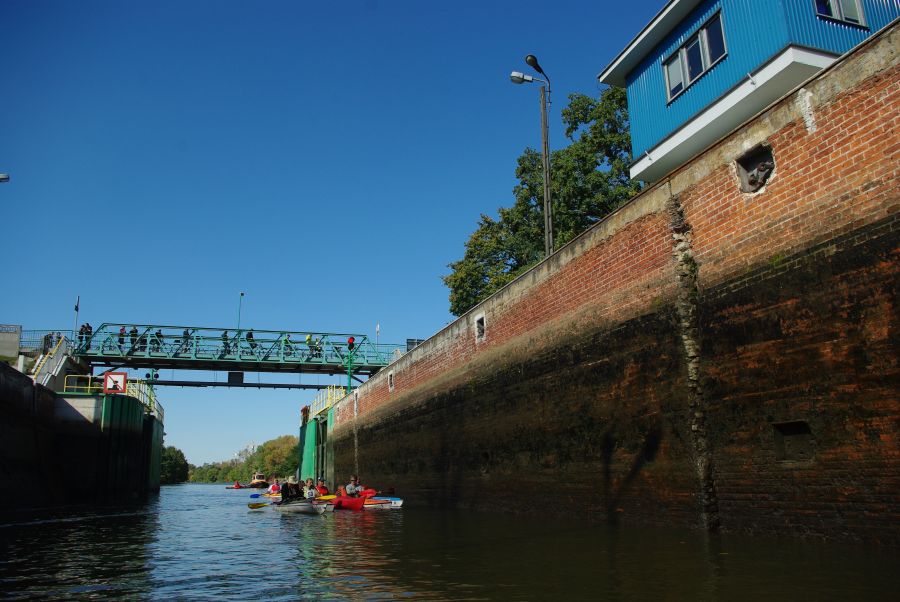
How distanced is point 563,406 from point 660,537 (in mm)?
4310

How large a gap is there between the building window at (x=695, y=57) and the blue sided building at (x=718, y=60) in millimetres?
22

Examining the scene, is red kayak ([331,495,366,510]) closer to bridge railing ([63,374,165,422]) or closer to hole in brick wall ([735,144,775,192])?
bridge railing ([63,374,165,422])

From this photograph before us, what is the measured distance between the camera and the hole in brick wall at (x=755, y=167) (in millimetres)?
8930

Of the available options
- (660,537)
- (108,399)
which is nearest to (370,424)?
(108,399)

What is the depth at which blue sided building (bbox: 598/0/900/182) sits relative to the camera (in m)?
12.4

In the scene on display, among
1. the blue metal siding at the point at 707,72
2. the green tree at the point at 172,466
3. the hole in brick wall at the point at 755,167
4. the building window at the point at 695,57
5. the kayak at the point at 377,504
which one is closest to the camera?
the hole in brick wall at the point at 755,167

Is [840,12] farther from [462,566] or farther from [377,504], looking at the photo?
[377,504]

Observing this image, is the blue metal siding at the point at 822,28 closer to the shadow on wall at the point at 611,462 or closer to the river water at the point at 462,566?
the shadow on wall at the point at 611,462

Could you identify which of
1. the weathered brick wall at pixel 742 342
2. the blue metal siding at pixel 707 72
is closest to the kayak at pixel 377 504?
the weathered brick wall at pixel 742 342

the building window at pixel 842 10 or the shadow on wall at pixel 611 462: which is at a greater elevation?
the building window at pixel 842 10

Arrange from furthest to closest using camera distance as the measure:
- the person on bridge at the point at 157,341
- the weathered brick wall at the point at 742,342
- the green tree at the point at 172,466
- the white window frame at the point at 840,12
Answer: the green tree at the point at 172,466 < the person on bridge at the point at 157,341 < the white window frame at the point at 840,12 < the weathered brick wall at the point at 742,342

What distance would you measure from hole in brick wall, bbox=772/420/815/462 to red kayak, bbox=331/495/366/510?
15.8 m

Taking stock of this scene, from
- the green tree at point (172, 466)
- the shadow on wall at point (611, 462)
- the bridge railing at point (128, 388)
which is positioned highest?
the bridge railing at point (128, 388)

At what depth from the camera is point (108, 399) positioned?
2680 centimetres
